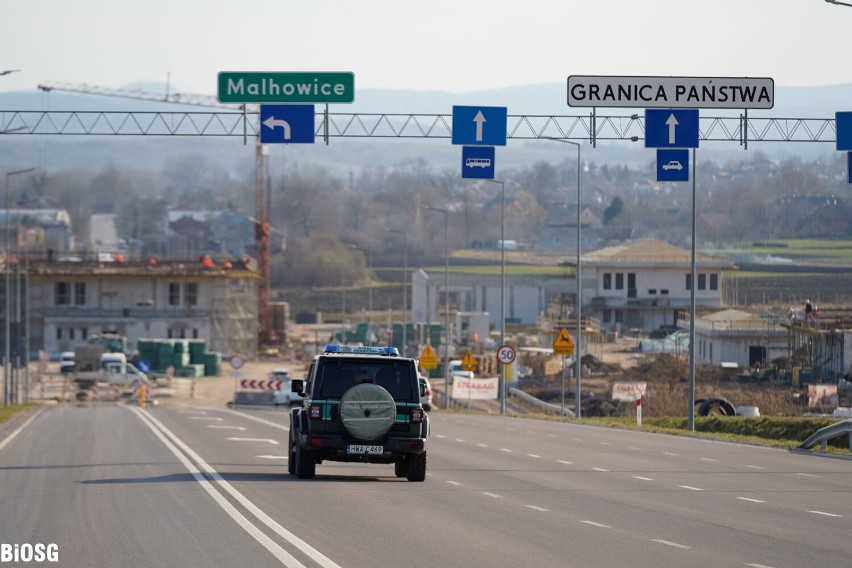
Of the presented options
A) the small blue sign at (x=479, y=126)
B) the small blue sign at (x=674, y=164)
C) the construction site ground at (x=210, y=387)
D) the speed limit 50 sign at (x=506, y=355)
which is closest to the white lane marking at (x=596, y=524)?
the small blue sign at (x=674, y=164)

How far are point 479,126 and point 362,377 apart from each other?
18743 millimetres

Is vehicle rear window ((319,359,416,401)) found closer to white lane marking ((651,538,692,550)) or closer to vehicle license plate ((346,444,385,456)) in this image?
vehicle license plate ((346,444,385,456))

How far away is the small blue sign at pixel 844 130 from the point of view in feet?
131

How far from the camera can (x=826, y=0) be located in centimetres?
2697

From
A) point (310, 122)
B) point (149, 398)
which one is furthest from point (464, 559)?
point (149, 398)

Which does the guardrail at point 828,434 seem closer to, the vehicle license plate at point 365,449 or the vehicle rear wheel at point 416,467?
the vehicle rear wheel at point 416,467

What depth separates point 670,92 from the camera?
33.5 meters

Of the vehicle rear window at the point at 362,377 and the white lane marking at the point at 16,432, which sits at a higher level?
the vehicle rear window at the point at 362,377

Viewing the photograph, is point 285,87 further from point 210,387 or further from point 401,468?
point 210,387

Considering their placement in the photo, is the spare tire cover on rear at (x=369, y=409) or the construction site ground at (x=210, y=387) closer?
the spare tire cover on rear at (x=369, y=409)

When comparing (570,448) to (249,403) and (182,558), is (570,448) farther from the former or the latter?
(249,403)

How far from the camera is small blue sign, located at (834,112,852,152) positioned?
3984cm

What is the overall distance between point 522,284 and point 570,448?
9439 cm

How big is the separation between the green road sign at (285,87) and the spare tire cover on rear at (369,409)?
1525cm
